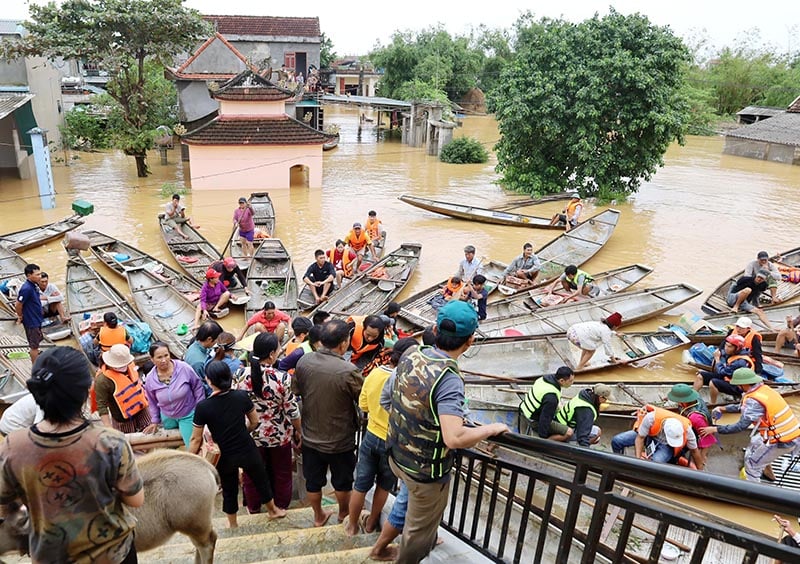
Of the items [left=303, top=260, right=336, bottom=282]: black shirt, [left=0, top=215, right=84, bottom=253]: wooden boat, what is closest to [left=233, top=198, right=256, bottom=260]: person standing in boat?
[left=303, top=260, right=336, bottom=282]: black shirt

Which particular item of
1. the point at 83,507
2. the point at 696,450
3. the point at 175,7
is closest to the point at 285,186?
the point at 175,7

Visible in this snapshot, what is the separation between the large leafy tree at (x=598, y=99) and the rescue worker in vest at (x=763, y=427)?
1425 centimetres

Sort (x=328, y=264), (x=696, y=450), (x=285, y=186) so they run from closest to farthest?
(x=696, y=450), (x=328, y=264), (x=285, y=186)

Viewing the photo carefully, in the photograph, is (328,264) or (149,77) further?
(149,77)

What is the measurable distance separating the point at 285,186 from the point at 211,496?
19276 millimetres

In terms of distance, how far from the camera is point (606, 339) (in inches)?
326

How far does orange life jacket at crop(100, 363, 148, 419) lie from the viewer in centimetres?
509

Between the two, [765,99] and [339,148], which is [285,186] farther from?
[765,99]

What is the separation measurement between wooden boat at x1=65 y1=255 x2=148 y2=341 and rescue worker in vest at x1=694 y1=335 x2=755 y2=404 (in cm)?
855

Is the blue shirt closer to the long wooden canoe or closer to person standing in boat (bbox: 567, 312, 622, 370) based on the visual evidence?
the long wooden canoe

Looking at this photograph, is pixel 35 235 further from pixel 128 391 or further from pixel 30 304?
pixel 128 391

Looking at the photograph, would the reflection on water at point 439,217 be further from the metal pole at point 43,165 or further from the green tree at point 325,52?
the green tree at point 325,52

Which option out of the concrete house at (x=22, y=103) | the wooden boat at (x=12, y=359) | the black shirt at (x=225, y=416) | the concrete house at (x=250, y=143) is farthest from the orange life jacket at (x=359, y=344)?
the concrete house at (x=250, y=143)

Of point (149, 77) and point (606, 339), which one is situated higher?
point (149, 77)
